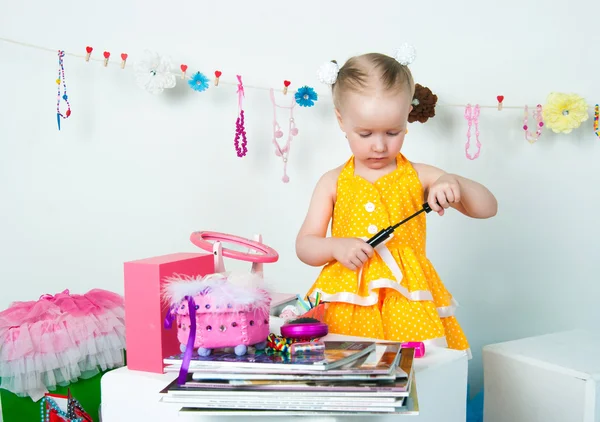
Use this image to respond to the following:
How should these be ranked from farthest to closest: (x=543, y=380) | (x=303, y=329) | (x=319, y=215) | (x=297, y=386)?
(x=319, y=215) → (x=543, y=380) → (x=303, y=329) → (x=297, y=386)

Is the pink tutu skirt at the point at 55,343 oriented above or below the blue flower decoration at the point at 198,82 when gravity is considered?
below

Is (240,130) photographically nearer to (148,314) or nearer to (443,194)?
(443,194)

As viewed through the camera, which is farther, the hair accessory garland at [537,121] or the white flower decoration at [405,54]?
the hair accessory garland at [537,121]

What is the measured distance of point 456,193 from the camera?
1122mm

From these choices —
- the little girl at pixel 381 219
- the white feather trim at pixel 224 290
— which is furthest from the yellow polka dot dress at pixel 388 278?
the white feather trim at pixel 224 290

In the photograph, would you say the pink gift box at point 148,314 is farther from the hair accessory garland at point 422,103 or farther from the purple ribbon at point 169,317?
the hair accessory garland at point 422,103

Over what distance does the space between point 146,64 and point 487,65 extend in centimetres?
88

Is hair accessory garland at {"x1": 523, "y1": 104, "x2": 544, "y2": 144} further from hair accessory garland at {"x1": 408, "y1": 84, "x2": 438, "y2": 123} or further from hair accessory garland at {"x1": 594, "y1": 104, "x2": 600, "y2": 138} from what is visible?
hair accessory garland at {"x1": 408, "y1": 84, "x2": 438, "y2": 123}

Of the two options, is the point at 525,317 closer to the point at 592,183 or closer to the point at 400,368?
the point at 592,183

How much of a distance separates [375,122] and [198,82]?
0.65 metres

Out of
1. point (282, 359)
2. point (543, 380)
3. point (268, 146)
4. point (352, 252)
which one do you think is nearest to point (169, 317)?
point (282, 359)

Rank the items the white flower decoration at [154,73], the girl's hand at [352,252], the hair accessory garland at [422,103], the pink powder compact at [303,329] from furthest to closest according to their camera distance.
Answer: the white flower decoration at [154,73] → the hair accessory garland at [422,103] → the girl's hand at [352,252] → the pink powder compact at [303,329]

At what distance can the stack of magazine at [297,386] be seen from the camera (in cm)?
69

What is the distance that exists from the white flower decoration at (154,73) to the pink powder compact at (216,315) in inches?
35.9
